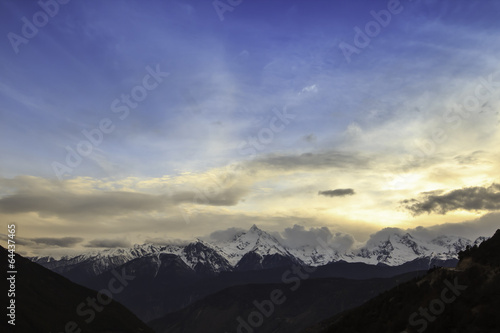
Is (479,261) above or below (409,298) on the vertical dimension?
above

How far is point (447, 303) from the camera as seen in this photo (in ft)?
266

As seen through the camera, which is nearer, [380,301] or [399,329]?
[399,329]

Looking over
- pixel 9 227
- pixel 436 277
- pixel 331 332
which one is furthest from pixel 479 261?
pixel 9 227

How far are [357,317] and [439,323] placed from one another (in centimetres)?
3223

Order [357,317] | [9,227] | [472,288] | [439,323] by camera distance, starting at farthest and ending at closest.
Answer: [9,227]
[357,317]
[472,288]
[439,323]

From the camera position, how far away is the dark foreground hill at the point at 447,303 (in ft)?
237

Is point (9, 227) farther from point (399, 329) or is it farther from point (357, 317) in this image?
point (399, 329)

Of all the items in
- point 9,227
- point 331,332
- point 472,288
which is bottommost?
point 331,332

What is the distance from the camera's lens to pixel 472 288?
8225 cm

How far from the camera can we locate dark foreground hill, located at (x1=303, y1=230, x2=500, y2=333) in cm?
7212

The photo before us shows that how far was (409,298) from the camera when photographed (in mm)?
94875

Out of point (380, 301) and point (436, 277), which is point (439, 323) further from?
point (380, 301)

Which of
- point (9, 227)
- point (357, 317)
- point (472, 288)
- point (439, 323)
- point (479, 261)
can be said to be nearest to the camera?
point (439, 323)

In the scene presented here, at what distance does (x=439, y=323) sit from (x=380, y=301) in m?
32.1
